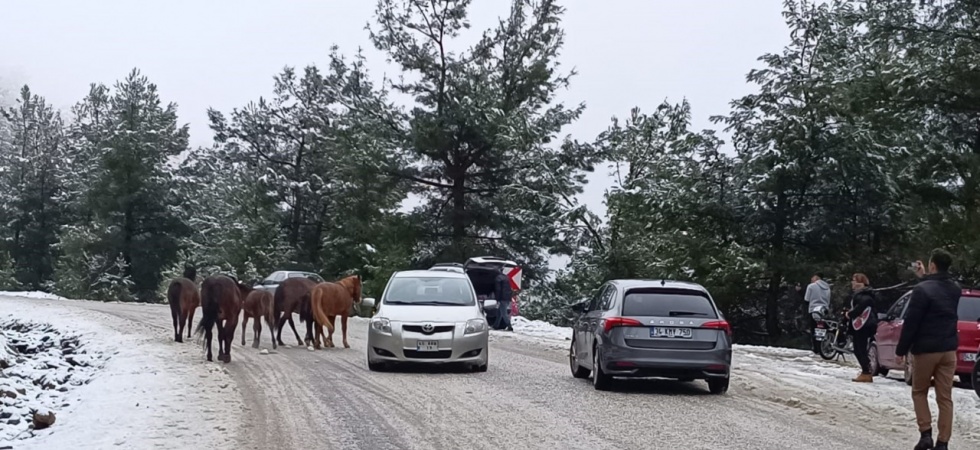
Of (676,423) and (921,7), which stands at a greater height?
(921,7)

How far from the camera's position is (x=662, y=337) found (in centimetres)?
1346

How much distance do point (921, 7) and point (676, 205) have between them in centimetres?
1133

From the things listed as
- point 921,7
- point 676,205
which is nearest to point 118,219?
point 676,205

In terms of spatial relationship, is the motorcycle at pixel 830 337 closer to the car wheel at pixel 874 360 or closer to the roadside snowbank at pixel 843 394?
the roadside snowbank at pixel 843 394

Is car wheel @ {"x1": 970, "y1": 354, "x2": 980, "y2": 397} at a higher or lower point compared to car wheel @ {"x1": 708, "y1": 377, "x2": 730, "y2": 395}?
higher

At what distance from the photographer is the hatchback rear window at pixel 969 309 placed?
16281mm

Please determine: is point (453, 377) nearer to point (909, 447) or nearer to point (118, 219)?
point (909, 447)

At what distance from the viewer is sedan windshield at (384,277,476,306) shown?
1700 centimetres

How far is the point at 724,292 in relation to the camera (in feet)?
107

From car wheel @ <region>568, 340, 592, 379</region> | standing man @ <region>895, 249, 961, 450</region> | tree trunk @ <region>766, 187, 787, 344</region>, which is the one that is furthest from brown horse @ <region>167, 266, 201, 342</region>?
tree trunk @ <region>766, 187, 787, 344</region>

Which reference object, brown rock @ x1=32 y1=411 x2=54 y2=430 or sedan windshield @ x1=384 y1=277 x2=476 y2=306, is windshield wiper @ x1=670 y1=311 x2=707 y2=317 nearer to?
sedan windshield @ x1=384 y1=277 x2=476 y2=306

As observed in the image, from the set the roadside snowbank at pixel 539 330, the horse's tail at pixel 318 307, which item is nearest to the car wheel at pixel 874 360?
the roadside snowbank at pixel 539 330

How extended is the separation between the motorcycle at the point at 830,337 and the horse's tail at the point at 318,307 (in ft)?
33.2

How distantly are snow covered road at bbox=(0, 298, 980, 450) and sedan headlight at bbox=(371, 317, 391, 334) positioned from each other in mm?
699
